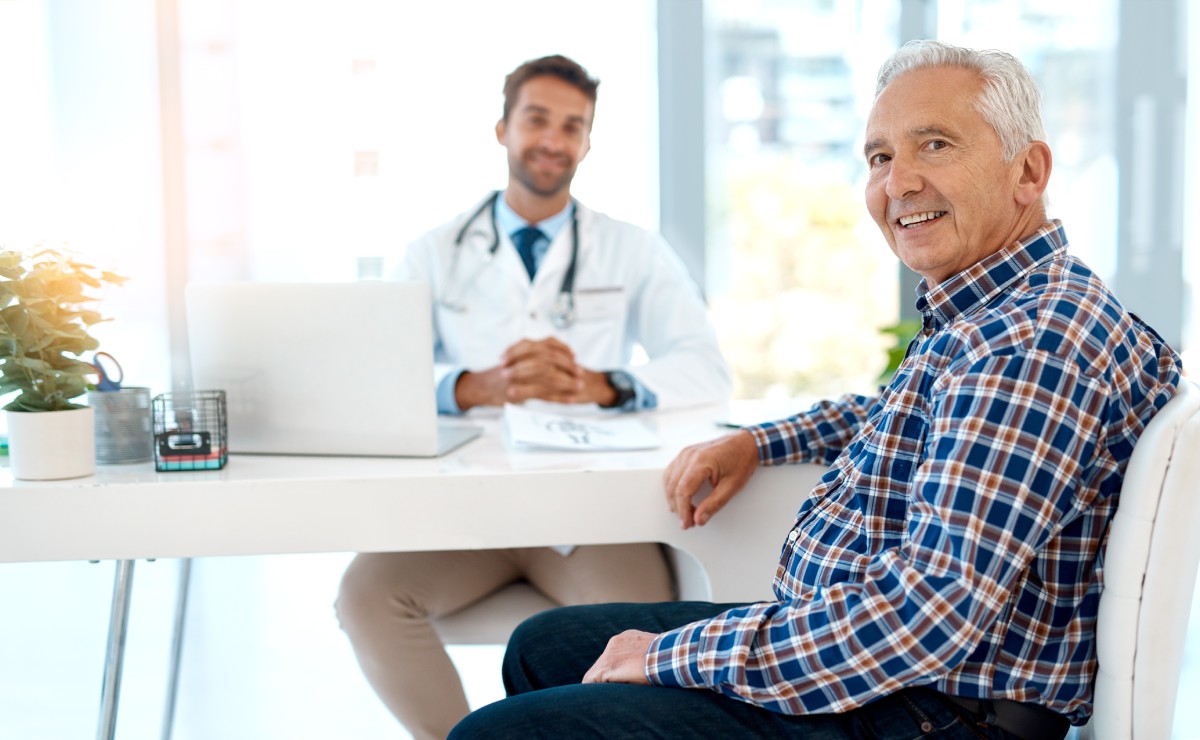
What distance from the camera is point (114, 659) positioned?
1.58 metres

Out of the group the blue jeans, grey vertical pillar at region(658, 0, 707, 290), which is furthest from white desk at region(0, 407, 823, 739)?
grey vertical pillar at region(658, 0, 707, 290)

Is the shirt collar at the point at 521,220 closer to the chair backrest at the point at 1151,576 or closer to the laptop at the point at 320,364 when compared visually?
the laptop at the point at 320,364

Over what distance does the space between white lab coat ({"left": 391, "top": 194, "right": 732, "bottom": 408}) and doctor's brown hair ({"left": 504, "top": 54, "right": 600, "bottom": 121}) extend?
299mm

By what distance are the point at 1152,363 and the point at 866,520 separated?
11.3 inches

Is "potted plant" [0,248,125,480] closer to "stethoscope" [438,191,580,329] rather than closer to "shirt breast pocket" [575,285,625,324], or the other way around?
"stethoscope" [438,191,580,329]

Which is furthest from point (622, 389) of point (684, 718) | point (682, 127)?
Result: point (682, 127)

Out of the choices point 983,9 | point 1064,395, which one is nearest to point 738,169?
point 983,9

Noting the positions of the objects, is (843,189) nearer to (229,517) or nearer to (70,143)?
(70,143)

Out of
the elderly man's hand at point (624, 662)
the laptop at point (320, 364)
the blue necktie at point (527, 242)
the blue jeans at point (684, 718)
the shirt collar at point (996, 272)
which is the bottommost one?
the blue jeans at point (684, 718)

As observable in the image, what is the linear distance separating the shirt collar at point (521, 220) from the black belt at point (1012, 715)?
1.72 metres

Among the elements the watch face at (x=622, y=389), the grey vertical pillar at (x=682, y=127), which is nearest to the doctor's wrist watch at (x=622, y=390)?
the watch face at (x=622, y=389)

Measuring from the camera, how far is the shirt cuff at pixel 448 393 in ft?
6.43

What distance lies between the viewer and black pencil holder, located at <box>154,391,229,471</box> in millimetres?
1377

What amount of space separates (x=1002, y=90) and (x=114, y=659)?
1384 mm
